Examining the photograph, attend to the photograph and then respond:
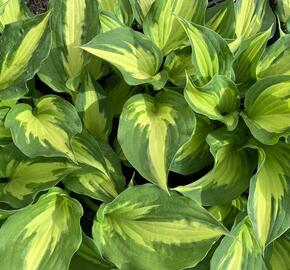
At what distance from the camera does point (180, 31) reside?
151 cm

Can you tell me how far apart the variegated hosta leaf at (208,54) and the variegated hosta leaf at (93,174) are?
303 millimetres

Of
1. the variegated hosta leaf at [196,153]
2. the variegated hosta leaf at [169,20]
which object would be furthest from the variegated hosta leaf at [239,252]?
the variegated hosta leaf at [169,20]

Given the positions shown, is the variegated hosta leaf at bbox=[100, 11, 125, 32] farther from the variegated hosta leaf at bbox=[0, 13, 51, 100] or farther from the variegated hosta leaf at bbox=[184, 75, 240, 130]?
the variegated hosta leaf at bbox=[184, 75, 240, 130]

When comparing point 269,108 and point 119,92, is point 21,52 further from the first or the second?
point 269,108

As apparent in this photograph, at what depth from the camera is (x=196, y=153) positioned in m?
1.43

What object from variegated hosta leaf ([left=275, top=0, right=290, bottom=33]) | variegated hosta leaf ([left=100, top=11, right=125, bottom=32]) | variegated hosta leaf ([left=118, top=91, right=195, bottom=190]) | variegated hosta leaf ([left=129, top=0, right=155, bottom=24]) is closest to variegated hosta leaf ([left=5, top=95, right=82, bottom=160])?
variegated hosta leaf ([left=118, top=91, right=195, bottom=190])

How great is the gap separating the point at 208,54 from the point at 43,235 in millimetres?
583

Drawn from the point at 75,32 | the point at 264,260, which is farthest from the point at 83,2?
the point at 264,260

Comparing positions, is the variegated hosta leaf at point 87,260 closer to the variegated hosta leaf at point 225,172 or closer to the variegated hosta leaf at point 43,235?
the variegated hosta leaf at point 43,235

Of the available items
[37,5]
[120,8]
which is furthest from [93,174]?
[37,5]

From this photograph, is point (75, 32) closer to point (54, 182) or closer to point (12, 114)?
point (12, 114)

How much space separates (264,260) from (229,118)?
366 mm

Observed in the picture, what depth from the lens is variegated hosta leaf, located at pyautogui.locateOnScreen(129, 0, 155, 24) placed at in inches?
61.4

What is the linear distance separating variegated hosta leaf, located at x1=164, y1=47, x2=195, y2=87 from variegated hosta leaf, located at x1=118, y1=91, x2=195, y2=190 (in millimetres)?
97
